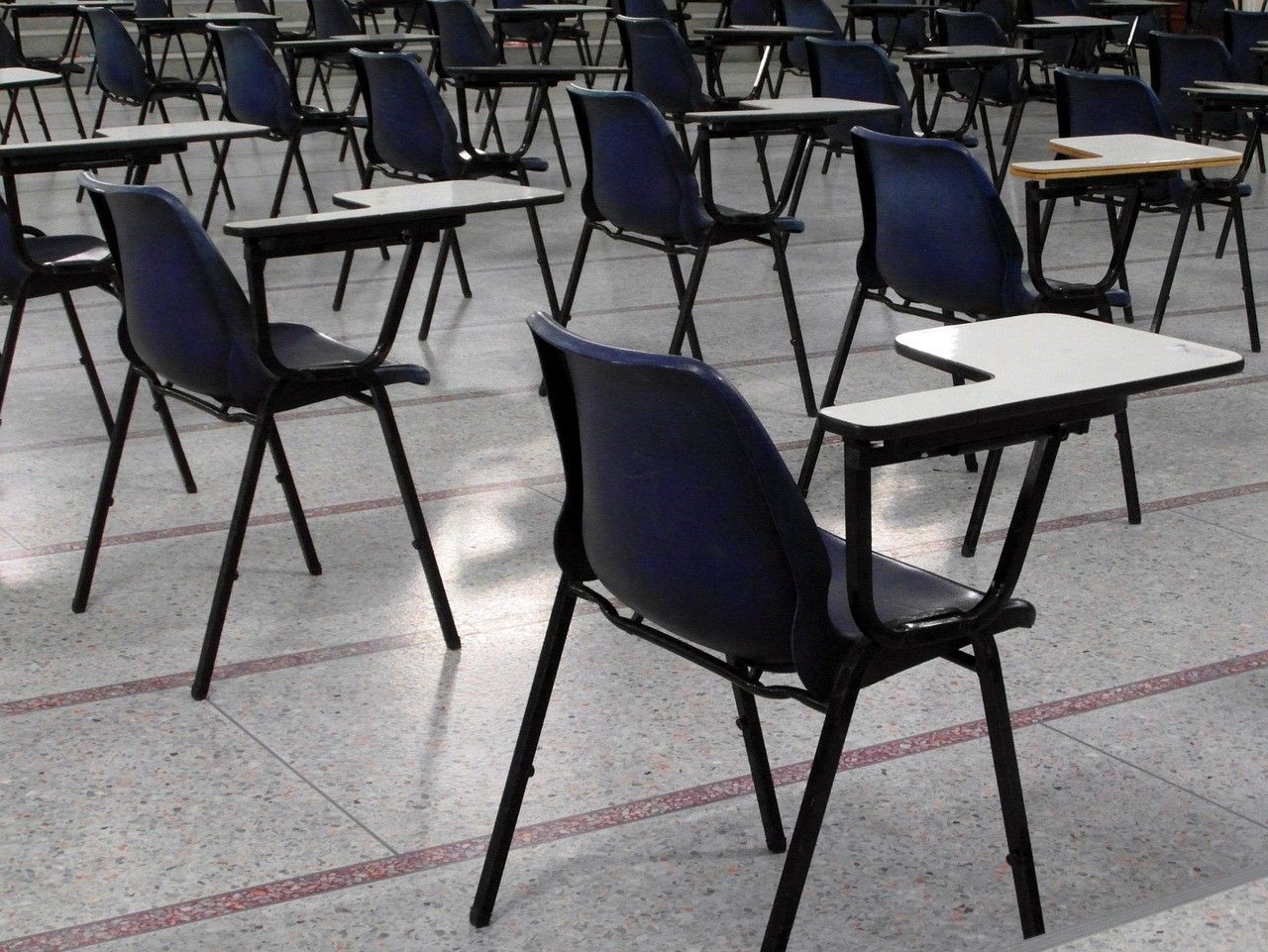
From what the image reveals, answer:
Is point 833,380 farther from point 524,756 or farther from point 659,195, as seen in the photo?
point 524,756

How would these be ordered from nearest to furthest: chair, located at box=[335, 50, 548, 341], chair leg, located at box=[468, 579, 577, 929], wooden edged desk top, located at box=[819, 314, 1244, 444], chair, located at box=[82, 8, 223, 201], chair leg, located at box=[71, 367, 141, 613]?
wooden edged desk top, located at box=[819, 314, 1244, 444], chair leg, located at box=[468, 579, 577, 929], chair leg, located at box=[71, 367, 141, 613], chair, located at box=[335, 50, 548, 341], chair, located at box=[82, 8, 223, 201]

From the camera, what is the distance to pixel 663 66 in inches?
275

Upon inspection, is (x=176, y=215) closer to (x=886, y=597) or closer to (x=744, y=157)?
(x=886, y=597)

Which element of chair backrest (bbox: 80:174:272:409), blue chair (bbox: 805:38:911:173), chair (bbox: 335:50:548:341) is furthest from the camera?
blue chair (bbox: 805:38:911:173)

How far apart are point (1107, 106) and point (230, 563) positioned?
331 cm

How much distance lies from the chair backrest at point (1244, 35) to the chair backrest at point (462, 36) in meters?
3.46

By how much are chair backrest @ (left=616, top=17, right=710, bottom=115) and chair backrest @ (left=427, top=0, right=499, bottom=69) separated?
0.74 metres

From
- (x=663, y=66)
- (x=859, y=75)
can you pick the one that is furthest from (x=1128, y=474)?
(x=663, y=66)

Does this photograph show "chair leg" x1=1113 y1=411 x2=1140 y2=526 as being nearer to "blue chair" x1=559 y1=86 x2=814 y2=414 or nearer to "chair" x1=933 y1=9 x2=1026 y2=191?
"blue chair" x1=559 y1=86 x2=814 y2=414

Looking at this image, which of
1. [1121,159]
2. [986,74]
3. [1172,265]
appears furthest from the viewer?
[986,74]

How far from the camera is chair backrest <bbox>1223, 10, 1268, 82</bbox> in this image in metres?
7.48

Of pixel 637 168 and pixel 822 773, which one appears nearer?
pixel 822 773

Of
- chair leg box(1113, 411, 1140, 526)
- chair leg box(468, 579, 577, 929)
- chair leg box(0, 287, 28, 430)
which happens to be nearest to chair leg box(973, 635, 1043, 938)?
chair leg box(468, 579, 577, 929)

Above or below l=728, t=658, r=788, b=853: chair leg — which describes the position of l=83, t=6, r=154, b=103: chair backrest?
above
